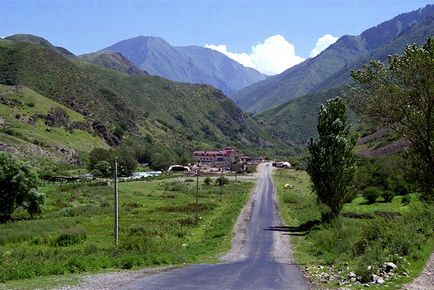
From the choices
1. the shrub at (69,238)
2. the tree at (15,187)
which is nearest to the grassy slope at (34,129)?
the tree at (15,187)

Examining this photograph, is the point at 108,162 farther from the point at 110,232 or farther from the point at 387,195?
the point at 110,232

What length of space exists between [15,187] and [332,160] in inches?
1454

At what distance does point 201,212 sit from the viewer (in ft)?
234

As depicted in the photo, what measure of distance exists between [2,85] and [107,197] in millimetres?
120112

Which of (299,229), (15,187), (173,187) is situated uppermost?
(15,187)

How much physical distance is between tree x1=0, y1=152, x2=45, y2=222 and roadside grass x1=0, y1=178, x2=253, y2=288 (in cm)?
277

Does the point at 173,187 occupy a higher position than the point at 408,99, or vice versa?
the point at 408,99

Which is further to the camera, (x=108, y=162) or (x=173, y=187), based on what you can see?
(x=108, y=162)

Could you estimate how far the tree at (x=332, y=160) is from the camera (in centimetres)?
4759

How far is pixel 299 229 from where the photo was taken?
53.2 metres

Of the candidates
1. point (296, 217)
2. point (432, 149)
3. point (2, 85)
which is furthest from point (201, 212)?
point (2, 85)

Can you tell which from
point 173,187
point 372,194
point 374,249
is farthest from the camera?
point 173,187

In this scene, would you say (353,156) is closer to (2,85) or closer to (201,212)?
(201,212)

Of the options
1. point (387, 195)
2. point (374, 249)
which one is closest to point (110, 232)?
point (374, 249)
